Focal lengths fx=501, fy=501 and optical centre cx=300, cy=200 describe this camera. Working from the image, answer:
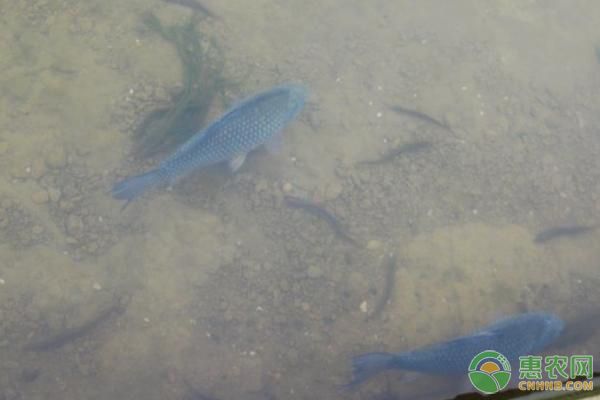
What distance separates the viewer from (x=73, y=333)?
3.86 metres

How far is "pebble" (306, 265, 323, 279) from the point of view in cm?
428

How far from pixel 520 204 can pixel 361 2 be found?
2.72 m

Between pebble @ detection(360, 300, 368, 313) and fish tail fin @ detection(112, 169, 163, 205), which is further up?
fish tail fin @ detection(112, 169, 163, 205)

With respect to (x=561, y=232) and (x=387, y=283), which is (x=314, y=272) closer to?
(x=387, y=283)

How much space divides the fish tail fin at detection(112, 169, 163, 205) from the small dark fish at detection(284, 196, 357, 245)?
4.08ft

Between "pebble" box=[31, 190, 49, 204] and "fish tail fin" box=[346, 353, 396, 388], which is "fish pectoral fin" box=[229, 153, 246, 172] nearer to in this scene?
"pebble" box=[31, 190, 49, 204]

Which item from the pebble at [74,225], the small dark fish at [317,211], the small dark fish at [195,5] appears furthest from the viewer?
the small dark fish at [195,5]

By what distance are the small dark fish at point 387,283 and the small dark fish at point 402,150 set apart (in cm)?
92

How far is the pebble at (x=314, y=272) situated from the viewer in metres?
4.28

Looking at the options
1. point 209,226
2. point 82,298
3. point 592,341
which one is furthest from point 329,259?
point 592,341

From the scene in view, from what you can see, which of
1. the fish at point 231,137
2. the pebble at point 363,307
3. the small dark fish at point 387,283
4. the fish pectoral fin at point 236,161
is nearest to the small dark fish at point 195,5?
the fish at point 231,137

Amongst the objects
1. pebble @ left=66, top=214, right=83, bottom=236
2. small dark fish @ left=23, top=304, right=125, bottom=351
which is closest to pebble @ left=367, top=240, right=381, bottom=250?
small dark fish @ left=23, top=304, right=125, bottom=351

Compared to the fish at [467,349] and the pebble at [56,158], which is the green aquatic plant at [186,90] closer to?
the pebble at [56,158]

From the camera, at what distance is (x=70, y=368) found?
378 centimetres
